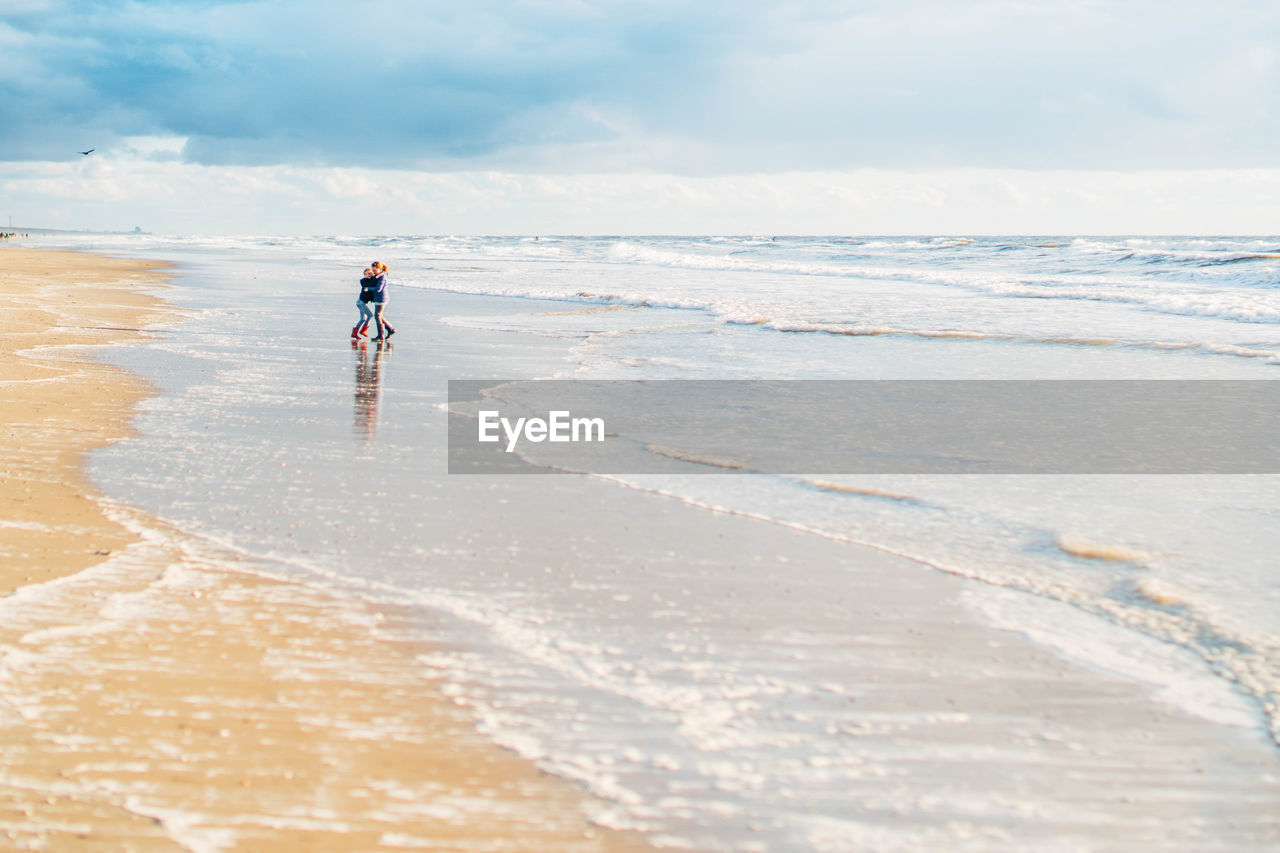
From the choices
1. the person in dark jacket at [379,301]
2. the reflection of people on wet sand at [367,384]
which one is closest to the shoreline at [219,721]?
the reflection of people on wet sand at [367,384]

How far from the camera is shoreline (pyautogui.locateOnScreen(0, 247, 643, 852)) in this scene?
3154mm

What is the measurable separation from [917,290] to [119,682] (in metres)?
32.6

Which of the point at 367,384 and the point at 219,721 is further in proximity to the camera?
the point at 367,384

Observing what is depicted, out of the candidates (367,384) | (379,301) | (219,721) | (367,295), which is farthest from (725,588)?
(367,295)

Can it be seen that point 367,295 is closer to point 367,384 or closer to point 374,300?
point 374,300

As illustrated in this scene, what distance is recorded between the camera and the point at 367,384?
12.5m

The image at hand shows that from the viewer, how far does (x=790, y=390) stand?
12.5 meters

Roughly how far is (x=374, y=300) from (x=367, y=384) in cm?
549

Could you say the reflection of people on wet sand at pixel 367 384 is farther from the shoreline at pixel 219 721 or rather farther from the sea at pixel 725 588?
the shoreline at pixel 219 721

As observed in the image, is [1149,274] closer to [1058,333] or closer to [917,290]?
[917,290]

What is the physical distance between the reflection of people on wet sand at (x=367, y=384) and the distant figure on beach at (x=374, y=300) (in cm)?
51

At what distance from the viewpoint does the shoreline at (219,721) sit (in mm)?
3154

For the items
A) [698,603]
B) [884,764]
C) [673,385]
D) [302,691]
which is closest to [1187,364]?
[673,385]

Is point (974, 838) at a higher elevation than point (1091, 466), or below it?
below
